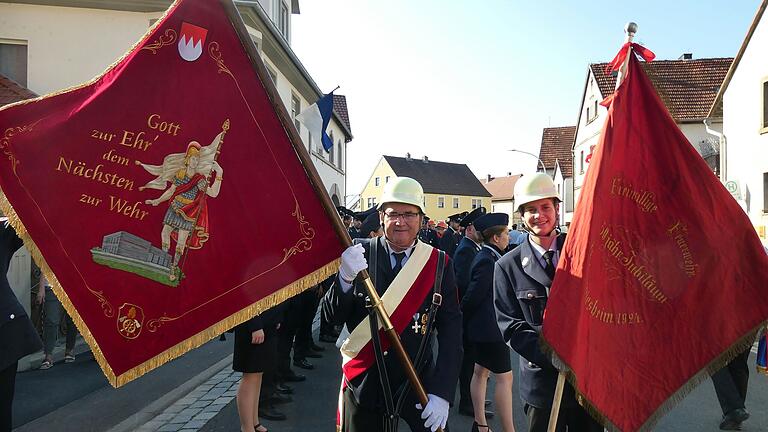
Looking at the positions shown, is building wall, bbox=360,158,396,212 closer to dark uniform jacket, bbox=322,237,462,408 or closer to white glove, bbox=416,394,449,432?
dark uniform jacket, bbox=322,237,462,408

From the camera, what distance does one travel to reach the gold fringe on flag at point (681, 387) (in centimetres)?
261

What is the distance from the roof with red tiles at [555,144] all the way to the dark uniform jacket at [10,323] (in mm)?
44160

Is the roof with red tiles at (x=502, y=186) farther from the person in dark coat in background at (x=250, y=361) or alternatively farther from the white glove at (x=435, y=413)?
the white glove at (x=435, y=413)

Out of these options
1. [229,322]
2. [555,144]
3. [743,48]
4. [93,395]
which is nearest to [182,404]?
[93,395]

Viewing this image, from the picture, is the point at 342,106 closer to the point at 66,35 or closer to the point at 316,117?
the point at 66,35

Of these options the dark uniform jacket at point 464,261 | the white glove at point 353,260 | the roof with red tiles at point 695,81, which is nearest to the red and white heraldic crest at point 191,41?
the white glove at point 353,260

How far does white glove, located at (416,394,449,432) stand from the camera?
271 cm

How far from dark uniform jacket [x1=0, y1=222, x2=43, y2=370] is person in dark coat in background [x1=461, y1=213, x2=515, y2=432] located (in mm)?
3301

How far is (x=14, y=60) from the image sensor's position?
39.0ft

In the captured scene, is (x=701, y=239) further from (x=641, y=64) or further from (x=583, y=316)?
(x=641, y=64)

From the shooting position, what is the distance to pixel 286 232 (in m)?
2.61

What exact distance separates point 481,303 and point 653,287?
2.25 metres

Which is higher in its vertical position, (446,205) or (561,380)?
(446,205)

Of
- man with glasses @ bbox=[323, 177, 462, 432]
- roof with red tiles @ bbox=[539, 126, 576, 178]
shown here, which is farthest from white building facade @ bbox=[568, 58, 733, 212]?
man with glasses @ bbox=[323, 177, 462, 432]
